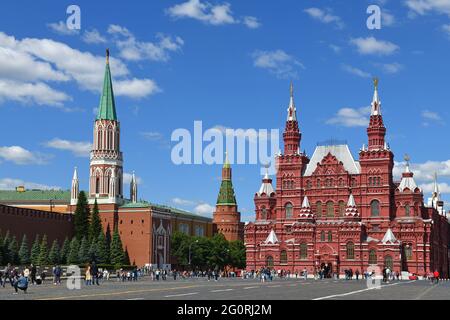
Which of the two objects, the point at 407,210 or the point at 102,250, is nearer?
the point at 102,250

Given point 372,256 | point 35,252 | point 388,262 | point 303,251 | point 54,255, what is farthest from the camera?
point 303,251

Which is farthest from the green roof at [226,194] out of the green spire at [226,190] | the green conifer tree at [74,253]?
the green conifer tree at [74,253]

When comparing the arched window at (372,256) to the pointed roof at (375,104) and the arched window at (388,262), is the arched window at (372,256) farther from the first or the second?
the pointed roof at (375,104)

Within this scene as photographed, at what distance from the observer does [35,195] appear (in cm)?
16200

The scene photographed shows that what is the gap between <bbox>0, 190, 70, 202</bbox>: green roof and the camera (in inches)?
6280

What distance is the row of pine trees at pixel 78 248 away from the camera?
9994 centimetres

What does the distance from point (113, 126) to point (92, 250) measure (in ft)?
108

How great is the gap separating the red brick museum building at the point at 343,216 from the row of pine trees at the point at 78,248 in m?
22.8

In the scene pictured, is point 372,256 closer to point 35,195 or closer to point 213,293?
point 35,195

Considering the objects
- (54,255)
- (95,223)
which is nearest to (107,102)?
(95,223)

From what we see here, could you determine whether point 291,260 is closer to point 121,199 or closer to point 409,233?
point 409,233

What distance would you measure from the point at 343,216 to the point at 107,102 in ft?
160

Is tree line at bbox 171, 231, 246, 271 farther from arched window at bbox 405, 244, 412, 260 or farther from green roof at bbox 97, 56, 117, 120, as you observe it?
arched window at bbox 405, 244, 412, 260
